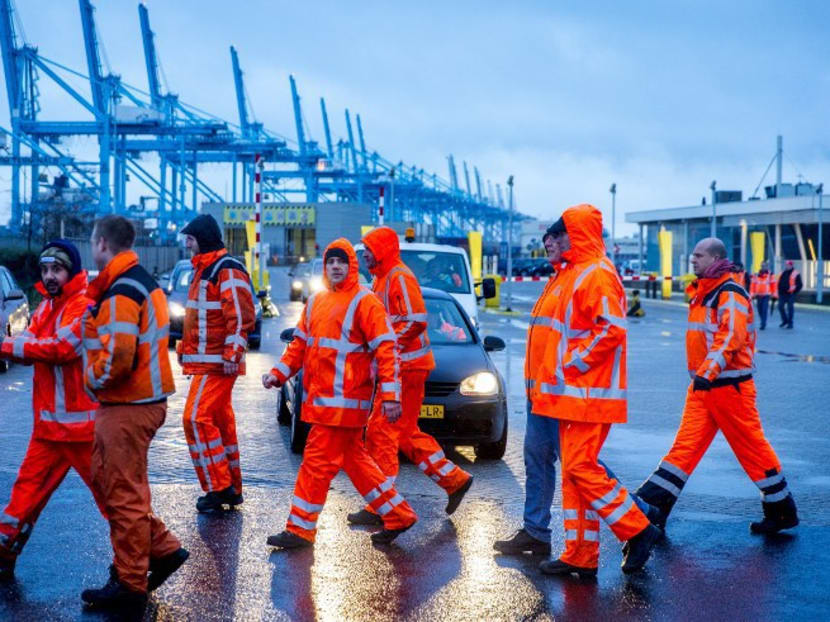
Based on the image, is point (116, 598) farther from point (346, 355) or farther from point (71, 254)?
point (346, 355)

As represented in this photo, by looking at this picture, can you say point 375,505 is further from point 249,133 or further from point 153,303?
point 249,133

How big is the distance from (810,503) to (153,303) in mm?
4628

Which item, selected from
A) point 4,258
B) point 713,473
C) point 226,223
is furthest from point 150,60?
point 713,473

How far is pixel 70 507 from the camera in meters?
7.33

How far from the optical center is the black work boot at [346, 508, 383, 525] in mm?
7070

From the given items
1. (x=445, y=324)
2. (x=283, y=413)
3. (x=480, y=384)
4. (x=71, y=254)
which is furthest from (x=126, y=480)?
(x=283, y=413)

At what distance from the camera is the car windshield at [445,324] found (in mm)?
10516

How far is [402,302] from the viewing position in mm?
7520

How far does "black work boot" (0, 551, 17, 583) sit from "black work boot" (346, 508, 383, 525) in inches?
78.3

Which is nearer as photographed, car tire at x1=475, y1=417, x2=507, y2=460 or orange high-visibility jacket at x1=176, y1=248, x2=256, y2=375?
orange high-visibility jacket at x1=176, y1=248, x2=256, y2=375

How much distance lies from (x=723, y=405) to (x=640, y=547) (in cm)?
126

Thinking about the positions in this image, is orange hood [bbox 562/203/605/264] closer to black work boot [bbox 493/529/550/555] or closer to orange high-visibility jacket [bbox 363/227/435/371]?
black work boot [bbox 493/529/550/555]

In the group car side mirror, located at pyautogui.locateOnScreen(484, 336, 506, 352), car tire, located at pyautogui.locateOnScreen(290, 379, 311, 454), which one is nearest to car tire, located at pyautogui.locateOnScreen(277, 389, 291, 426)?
car tire, located at pyautogui.locateOnScreen(290, 379, 311, 454)

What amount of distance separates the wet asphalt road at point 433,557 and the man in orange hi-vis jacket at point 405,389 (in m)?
0.23
